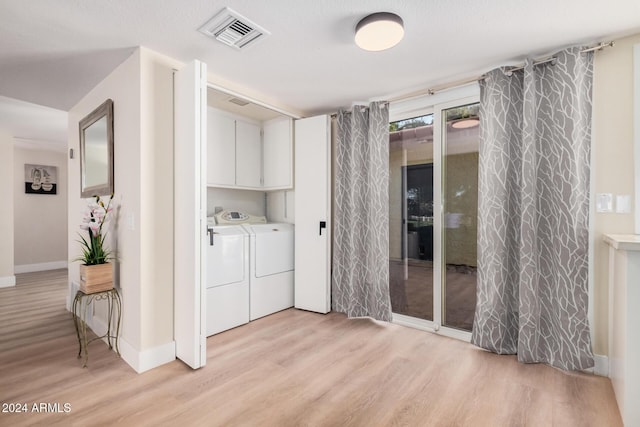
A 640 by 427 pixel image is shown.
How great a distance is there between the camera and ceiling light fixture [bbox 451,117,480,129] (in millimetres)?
2697

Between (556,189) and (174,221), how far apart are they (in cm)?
280

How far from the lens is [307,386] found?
1980 millimetres

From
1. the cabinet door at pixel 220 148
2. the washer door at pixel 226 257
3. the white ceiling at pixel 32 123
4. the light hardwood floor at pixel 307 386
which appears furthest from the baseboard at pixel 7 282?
the washer door at pixel 226 257

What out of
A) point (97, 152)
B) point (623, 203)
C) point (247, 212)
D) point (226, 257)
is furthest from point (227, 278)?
point (623, 203)

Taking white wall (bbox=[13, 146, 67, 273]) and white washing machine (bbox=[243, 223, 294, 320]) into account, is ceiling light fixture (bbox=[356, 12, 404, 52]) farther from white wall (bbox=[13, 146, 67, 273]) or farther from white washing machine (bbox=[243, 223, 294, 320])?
white wall (bbox=[13, 146, 67, 273])

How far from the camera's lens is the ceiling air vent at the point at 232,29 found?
1829mm

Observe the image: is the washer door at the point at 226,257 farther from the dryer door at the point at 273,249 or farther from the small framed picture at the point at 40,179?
the small framed picture at the point at 40,179

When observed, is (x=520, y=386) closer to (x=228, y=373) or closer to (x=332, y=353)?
(x=332, y=353)

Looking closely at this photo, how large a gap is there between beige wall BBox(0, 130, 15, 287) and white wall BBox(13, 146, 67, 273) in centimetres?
120

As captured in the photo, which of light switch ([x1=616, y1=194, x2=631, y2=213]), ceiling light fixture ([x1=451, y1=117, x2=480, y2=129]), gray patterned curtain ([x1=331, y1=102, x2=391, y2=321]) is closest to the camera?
light switch ([x1=616, y1=194, x2=631, y2=213])

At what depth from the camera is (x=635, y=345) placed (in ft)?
5.21

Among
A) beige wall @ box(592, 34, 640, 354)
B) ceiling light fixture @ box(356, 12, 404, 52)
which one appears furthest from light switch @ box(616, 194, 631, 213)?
ceiling light fixture @ box(356, 12, 404, 52)

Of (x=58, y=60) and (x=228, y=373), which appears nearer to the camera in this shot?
(x=228, y=373)

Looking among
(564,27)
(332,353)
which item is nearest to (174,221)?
(332,353)
